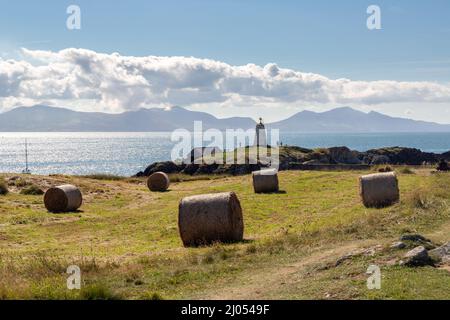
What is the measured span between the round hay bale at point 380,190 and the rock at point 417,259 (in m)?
14.8

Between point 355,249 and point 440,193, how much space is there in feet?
41.0

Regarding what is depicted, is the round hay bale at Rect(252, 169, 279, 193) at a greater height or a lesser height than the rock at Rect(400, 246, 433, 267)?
lesser

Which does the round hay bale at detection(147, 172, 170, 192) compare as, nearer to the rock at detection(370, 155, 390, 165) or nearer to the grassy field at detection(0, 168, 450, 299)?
the grassy field at detection(0, 168, 450, 299)

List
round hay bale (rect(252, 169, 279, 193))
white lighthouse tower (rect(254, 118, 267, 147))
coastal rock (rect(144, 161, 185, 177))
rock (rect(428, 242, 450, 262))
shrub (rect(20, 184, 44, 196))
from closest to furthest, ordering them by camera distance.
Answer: rock (rect(428, 242, 450, 262)) < round hay bale (rect(252, 169, 279, 193)) < shrub (rect(20, 184, 44, 196)) < coastal rock (rect(144, 161, 185, 177)) < white lighthouse tower (rect(254, 118, 267, 147))

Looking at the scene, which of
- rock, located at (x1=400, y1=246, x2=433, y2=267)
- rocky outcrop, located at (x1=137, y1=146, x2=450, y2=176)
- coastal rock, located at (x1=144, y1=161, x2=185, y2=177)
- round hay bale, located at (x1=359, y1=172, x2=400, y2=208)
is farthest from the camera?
coastal rock, located at (x1=144, y1=161, x2=185, y2=177)

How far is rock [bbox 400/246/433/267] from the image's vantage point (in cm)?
1267

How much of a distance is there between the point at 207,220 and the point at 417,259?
31.0 ft

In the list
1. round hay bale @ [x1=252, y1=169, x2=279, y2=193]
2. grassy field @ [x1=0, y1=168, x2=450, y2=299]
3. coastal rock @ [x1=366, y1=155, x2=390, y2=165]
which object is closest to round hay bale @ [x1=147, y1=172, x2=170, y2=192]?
round hay bale @ [x1=252, y1=169, x2=279, y2=193]

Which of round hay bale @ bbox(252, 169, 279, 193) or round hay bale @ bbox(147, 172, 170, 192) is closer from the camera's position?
round hay bale @ bbox(252, 169, 279, 193)

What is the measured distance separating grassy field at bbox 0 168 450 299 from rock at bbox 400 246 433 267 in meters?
0.29

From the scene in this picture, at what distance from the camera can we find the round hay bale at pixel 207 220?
67.5ft

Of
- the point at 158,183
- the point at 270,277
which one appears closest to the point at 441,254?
the point at 270,277
